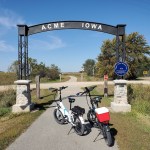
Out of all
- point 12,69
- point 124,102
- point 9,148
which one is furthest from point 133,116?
point 12,69

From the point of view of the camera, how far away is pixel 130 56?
4606 cm

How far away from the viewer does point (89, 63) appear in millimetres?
97750

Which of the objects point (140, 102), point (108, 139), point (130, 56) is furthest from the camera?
point (130, 56)

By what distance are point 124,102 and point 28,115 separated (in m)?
4.38

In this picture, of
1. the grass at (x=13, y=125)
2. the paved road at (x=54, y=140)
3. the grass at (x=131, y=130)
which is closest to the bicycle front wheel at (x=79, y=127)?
the paved road at (x=54, y=140)

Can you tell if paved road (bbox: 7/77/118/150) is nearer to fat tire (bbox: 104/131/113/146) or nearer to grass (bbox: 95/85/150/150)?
fat tire (bbox: 104/131/113/146)

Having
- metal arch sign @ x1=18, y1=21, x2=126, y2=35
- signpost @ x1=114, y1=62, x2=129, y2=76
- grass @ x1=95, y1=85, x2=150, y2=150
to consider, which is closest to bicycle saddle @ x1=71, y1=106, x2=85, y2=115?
grass @ x1=95, y1=85, x2=150, y2=150

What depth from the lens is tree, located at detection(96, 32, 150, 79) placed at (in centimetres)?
4594

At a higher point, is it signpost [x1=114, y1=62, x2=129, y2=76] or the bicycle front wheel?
signpost [x1=114, y1=62, x2=129, y2=76]

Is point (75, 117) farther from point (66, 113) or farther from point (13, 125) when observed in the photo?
point (13, 125)

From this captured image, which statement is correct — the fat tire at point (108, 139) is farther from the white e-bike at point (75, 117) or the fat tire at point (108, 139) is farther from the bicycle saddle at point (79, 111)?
the bicycle saddle at point (79, 111)

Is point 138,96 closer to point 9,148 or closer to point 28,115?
point 28,115

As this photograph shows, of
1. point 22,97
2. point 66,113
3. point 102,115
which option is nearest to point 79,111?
point 102,115

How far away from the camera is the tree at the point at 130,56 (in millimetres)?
45938
